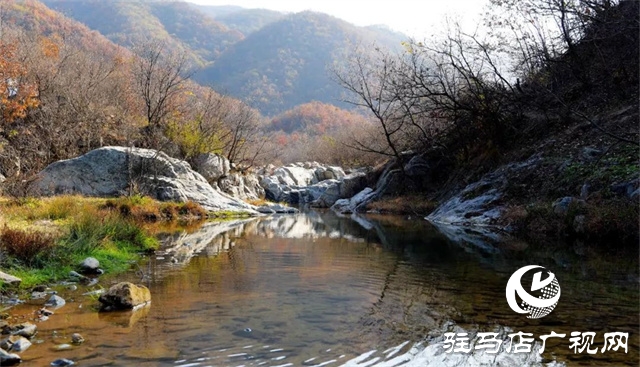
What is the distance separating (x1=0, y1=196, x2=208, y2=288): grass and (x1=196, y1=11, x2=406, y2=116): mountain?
4893 inches

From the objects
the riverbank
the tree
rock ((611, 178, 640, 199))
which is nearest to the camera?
the riverbank

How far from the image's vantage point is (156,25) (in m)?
177

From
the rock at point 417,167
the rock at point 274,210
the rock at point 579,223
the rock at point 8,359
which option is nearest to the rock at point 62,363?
the rock at point 8,359

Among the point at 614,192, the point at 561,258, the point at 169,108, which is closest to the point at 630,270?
the point at 561,258

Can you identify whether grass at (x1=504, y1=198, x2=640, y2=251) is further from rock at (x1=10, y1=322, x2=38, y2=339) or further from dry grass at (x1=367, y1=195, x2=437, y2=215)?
rock at (x1=10, y1=322, x2=38, y2=339)

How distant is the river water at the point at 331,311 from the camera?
5.55m

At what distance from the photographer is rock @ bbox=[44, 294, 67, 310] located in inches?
287

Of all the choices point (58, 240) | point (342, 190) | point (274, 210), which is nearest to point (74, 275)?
point (58, 240)

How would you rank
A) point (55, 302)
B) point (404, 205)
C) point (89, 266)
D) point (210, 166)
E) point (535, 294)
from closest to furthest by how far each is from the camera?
1. point (55, 302)
2. point (535, 294)
3. point (89, 266)
4. point (404, 205)
5. point (210, 166)

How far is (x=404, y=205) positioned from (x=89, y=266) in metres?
24.0

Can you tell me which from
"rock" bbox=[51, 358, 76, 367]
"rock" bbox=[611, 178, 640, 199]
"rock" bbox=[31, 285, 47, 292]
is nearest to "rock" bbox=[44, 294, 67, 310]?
"rock" bbox=[31, 285, 47, 292]

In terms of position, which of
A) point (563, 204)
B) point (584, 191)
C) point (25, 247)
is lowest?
point (25, 247)

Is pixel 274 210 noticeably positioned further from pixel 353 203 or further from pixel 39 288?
pixel 39 288

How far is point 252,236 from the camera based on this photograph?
18297 millimetres
